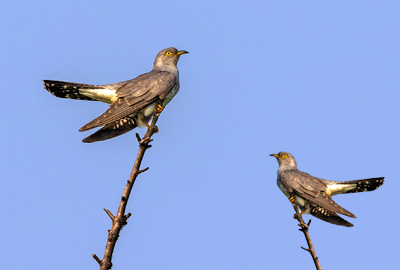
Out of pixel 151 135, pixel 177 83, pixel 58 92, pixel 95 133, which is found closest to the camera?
pixel 151 135

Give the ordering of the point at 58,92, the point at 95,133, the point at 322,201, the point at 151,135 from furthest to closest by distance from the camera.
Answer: the point at 322,201 → the point at 58,92 → the point at 95,133 → the point at 151,135

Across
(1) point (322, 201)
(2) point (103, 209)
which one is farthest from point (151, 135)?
(1) point (322, 201)

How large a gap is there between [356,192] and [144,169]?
4.61 metres

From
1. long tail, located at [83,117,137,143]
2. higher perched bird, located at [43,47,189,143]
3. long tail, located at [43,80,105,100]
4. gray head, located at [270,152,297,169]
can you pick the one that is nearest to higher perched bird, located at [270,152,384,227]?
gray head, located at [270,152,297,169]

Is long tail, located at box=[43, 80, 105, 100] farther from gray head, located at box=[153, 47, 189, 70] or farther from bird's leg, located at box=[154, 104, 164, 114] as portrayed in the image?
gray head, located at box=[153, 47, 189, 70]

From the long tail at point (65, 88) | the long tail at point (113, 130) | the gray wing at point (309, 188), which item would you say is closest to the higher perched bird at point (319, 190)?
the gray wing at point (309, 188)

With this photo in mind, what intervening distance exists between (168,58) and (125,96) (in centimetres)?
133

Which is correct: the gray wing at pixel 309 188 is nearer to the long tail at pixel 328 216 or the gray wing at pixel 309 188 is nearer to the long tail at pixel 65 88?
the long tail at pixel 328 216

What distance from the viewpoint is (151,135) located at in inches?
185

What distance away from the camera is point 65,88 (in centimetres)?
563

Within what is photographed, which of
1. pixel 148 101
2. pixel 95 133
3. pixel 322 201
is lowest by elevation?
pixel 322 201

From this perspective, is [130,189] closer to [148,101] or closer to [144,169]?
[144,169]

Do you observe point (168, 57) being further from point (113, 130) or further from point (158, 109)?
point (113, 130)

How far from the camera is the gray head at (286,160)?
27.7 feet
